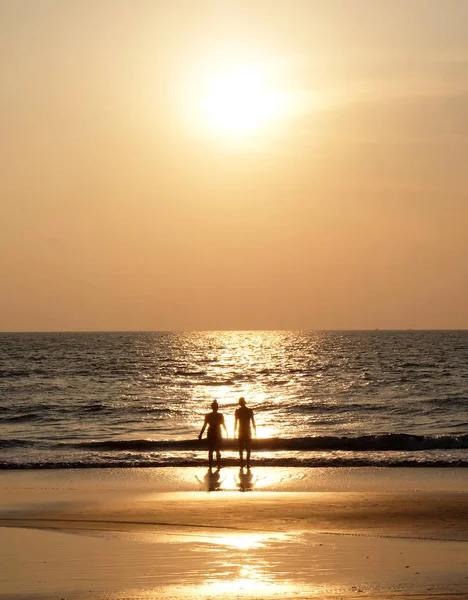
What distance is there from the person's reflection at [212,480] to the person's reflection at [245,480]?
1.58ft

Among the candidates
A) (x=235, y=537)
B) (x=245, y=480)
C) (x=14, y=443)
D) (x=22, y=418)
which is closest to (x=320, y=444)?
(x=245, y=480)

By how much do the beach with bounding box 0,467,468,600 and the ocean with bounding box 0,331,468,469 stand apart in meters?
5.27

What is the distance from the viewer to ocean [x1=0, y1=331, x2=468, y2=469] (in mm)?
27031

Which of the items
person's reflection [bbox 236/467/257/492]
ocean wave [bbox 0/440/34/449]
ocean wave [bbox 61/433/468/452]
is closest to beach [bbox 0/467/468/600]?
person's reflection [bbox 236/467/257/492]

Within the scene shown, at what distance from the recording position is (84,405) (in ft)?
156

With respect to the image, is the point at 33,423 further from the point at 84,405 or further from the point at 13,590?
the point at 13,590

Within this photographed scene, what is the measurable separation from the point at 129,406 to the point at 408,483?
94.9 ft

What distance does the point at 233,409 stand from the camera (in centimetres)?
4625

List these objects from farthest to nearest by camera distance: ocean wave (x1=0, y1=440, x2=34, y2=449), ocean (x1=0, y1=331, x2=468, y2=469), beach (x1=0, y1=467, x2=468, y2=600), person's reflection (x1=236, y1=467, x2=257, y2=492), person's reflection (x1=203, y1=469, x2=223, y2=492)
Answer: ocean wave (x1=0, y1=440, x2=34, y2=449), ocean (x1=0, y1=331, x2=468, y2=469), person's reflection (x1=203, y1=469, x2=223, y2=492), person's reflection (x1=236, y1=467, x2=257, y2=492), beach (x1=0, y1=467, x2=468, y2=600)

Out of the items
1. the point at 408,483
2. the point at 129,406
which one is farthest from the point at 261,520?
the point at 129,406

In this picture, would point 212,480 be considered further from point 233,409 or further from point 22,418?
point 233,409

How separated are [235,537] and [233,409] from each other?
3303cm

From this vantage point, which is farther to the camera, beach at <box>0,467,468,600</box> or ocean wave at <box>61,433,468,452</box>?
ocean wave at <box>61,433,468,452</box>

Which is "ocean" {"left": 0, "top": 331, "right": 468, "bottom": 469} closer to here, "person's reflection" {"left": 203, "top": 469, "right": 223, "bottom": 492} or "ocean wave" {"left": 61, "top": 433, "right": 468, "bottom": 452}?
"ocean wave" {"left": 61, "top": 433, "right": 468, "bottom": 452}
